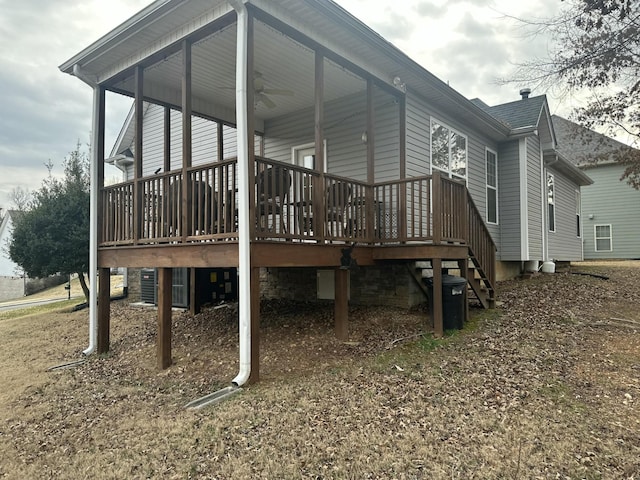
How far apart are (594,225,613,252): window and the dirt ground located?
1680 cm

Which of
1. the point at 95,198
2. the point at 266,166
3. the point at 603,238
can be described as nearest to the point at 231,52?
the point at 266,166

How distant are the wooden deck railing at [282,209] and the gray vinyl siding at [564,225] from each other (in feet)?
24.0

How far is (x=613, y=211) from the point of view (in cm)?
2127

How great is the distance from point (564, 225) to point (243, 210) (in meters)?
13.6

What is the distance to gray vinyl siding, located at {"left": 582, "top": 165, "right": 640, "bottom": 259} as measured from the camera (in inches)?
814

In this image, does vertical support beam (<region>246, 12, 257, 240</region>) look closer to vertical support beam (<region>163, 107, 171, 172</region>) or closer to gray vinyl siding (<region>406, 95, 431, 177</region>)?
vertical support beam (<region>163, 107, 171, 172</region>)

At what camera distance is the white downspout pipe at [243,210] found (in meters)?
4.59

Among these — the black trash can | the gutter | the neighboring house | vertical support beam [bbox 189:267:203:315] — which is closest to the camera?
the gutter

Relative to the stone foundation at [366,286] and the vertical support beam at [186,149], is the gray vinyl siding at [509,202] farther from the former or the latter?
the vertical support beam at [186,149]

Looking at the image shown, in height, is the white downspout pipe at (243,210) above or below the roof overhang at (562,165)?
below

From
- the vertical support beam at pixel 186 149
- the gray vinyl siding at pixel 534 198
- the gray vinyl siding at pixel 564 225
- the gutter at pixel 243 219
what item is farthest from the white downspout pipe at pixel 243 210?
the gray vinyl siding at pixel 564 225

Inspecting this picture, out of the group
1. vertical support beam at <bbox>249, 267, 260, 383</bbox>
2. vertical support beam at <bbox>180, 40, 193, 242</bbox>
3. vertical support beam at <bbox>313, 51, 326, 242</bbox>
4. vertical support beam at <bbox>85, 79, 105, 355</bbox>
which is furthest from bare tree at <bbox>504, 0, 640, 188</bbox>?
vertical support beam at <bbox>85, 79, 105, 355</bbox>

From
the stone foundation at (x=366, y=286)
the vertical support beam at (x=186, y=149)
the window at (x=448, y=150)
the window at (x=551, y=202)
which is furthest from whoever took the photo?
the window at (x=551, y=202)

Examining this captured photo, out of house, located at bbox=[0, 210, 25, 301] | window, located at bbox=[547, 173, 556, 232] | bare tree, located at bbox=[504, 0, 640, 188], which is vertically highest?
bare tree, located at bbox=[504, 0, 640, 188]
